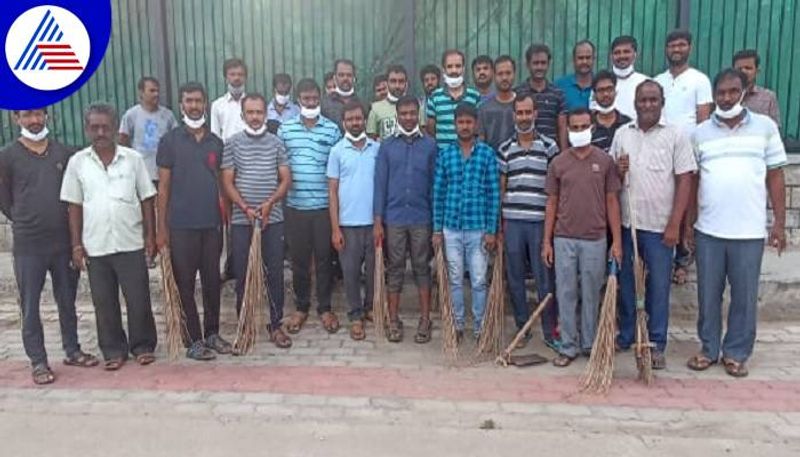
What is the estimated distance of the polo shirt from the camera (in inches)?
180

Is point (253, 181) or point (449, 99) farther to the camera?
point (449, 99)

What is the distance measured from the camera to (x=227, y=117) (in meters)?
5.68

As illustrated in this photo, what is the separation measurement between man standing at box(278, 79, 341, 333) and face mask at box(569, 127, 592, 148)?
1740 millimetres

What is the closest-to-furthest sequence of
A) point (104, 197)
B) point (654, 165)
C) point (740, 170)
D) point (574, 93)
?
point (740, 170)
point (654, 165)
point (104, 197)
point (574, 93)

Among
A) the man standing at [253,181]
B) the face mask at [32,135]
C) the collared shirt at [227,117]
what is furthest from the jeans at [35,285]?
the collared shirt at [227,117]

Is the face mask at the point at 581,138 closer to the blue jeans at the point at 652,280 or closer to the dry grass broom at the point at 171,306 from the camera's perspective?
the blue jeans at the point at 652,280

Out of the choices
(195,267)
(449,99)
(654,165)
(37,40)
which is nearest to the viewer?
(654,165)

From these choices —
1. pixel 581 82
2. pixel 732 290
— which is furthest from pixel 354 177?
pixel 732 290

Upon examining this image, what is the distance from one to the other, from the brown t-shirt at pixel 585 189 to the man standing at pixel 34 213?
3.15 m

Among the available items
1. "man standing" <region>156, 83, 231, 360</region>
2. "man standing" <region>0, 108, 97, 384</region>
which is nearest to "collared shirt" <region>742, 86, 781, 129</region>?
"man standing" <region>156, 83, 231, 360</region>

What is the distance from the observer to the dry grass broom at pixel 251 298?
4.77m

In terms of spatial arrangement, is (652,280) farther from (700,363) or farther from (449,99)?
(449,99)

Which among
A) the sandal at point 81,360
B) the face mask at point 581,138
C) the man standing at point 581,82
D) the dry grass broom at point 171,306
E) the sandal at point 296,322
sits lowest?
the sandal at point 81,360

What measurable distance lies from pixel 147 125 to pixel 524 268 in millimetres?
3237
